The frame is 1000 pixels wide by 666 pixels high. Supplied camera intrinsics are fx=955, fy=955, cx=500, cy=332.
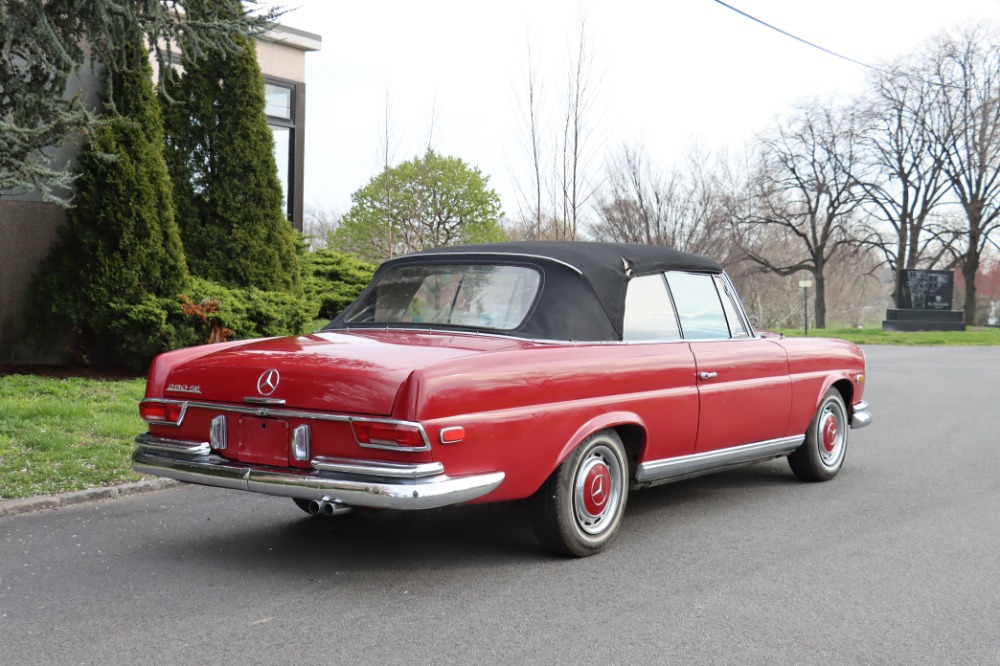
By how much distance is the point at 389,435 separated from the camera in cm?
407

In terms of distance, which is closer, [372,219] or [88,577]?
[88,577]

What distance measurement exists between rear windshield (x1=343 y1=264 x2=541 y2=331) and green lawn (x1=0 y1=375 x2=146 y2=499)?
2.49 metres

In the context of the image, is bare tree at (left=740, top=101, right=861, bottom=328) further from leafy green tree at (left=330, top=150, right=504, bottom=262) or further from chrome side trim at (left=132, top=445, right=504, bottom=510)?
chrome side trim at (left=132, top=445, right=504, bottom=510)

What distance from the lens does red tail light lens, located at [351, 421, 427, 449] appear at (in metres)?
4.04

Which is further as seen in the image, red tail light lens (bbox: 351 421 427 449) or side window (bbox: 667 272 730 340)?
side window (bbox: 667 272 730 340)

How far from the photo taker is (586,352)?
4.94 metres

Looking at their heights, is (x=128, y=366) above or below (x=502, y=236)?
below

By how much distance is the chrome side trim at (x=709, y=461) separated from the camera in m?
5.27

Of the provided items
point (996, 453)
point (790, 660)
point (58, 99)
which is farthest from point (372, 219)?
point (790, 660)

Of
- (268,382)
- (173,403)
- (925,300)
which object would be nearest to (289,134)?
(173,403)

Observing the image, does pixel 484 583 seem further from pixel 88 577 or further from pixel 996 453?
pixel 996 453

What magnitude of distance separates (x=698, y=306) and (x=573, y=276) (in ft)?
3.87

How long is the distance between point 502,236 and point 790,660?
2513 centimetres

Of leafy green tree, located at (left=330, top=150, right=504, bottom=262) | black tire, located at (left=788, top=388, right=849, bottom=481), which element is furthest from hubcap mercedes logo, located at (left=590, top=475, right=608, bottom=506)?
leafy green tree, located at (left=330, top=150, right=504, bottom=262)
